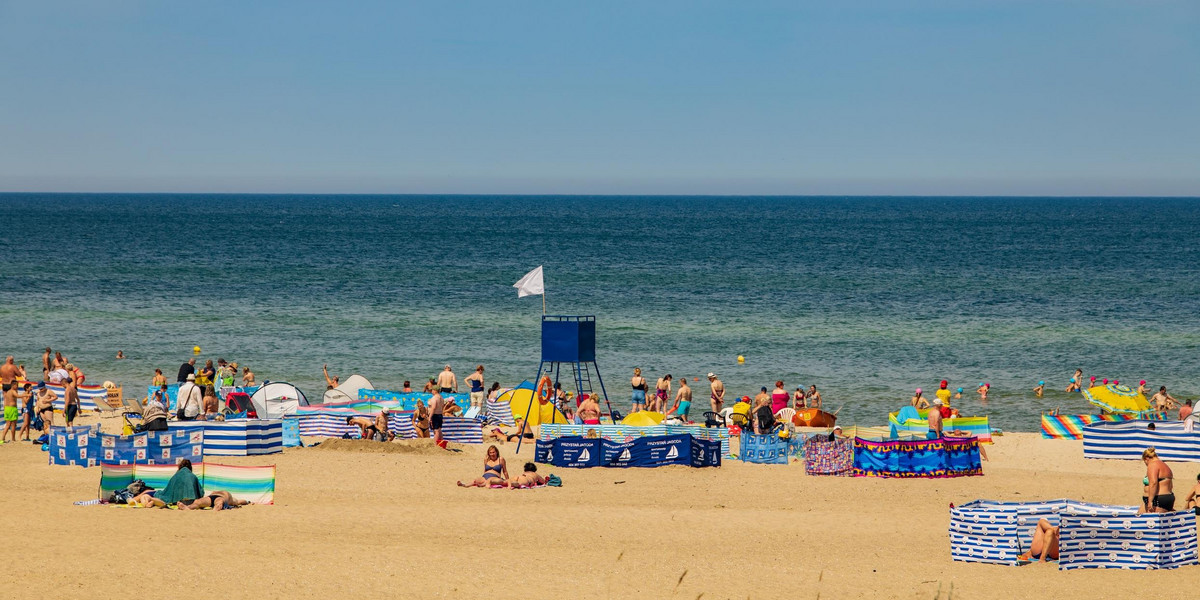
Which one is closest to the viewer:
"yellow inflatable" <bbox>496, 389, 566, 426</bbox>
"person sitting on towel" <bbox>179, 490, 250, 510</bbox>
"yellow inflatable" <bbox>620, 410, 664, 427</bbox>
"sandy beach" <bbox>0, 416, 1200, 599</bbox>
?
"sandy beach" <bbox>0, 416, 1200, 599</bbox>

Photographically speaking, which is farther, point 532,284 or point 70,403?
point 70,403

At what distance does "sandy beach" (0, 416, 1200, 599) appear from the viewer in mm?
10781

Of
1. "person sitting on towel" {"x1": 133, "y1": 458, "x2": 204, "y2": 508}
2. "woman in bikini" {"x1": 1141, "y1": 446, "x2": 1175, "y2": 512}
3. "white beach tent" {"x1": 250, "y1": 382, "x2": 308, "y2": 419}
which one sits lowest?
"white beach tent" {"x1": 250, "y1": 382, "x2": 308, "y2": 419}

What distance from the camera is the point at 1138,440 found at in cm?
1894

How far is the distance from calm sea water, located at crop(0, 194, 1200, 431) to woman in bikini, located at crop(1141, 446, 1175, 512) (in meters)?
10.9

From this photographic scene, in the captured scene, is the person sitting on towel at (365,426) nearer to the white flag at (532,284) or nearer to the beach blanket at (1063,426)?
the white flag at (532,284)

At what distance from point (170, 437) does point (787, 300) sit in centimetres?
3553

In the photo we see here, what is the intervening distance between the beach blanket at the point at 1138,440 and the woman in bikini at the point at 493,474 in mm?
10427

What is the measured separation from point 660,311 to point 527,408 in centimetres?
2392

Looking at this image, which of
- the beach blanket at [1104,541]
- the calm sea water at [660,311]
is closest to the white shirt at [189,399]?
the calm sea water at [660,311]

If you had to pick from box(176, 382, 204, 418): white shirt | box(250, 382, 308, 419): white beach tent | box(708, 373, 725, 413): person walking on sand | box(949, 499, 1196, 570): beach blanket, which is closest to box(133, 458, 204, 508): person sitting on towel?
box(176, 382, 204, 418): white shirt

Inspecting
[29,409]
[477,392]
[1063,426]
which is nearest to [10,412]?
[29,409]

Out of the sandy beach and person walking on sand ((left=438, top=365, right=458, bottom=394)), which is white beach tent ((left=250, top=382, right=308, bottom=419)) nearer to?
person walking on sand ((left=438, top=365, right=458, bottom=394))

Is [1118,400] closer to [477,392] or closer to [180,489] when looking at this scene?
[477,392]
